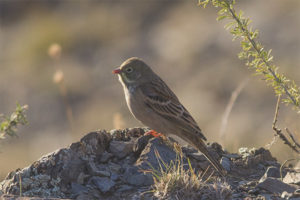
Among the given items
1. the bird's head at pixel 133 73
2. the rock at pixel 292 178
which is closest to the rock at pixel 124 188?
the rock at pixel 292 178

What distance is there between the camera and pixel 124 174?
6.62 metres

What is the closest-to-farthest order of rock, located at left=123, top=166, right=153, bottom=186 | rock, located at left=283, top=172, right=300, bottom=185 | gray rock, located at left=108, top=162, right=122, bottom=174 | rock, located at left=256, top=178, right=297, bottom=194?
rock, located at left=256, top=178, right=297, bottom=194, rock, located at left=283, top=172, right=300, bottom=185, rock, located at left=123, top=166, right=153, bottom=186, gray rock, located at left=108, top=162, right=122, bottom=174

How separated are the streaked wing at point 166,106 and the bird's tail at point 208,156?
41 cm

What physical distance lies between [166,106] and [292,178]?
248cm

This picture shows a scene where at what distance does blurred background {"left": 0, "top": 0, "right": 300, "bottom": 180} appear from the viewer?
20.3 m

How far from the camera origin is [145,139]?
7320 millimetres

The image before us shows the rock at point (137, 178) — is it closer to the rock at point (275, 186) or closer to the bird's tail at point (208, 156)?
the bird's tail at point (208, 156)

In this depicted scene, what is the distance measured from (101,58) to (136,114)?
64.2 feet

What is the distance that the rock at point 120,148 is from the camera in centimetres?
701

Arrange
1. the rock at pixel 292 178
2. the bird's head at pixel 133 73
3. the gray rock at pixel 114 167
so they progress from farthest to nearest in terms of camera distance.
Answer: the bird's head at pixel 133 73
the gray rock at pixel 114 167
the rock at pixel 292 178

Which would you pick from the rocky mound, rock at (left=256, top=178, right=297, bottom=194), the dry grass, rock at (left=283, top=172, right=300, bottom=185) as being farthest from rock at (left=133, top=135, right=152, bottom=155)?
rock at (left=283, top=172, right=300, bottom=185)

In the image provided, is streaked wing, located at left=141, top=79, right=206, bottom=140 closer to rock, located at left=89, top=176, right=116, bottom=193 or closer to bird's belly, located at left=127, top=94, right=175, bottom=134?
bird's belly, located at left=127, top=94, right=175, bottom=134

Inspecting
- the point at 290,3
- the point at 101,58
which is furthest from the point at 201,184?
the point at 101,58

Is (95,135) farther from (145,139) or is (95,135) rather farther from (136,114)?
(136,114)
